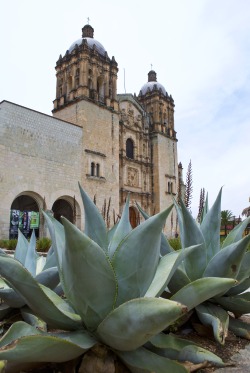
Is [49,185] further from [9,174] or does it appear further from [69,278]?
[69,278]

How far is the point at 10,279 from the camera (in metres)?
1.31

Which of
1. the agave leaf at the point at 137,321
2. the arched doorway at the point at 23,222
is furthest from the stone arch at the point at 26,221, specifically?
the agave leaf at the point at 137,321

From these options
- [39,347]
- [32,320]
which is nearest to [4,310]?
[32,320]

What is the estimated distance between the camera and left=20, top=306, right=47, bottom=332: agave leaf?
1.70m

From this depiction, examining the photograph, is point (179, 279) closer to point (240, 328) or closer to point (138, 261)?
point (240, 328)

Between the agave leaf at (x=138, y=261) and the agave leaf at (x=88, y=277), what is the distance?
0.25ft

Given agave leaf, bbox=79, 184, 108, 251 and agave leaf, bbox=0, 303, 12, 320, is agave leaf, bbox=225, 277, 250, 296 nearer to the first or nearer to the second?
agave leaf, bbox=79, 184, 108, 251

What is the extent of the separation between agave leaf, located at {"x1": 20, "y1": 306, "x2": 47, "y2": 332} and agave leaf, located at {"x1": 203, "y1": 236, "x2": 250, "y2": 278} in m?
0.99

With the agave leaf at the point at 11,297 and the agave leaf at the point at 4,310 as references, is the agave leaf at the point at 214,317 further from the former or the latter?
the agave leaf at the point at 4,310

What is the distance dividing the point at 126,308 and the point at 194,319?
3.26 ft

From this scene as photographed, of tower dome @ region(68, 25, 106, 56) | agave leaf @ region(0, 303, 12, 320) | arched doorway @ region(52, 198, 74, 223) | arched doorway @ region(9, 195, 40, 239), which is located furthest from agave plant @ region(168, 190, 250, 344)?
tower dome @ region(68, 25, 106, 56)

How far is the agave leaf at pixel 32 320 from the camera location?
1.70 m

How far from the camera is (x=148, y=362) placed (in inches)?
49.2

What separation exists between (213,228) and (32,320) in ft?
4.38
